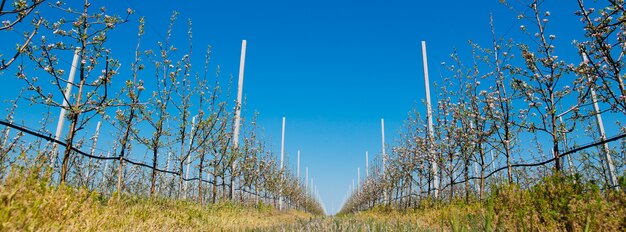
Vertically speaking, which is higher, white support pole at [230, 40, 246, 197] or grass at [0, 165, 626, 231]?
white support pole at [230, 40, 246, 197]

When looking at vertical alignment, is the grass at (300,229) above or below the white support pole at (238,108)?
below

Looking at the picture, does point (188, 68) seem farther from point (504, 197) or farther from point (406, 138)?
point (406, 138)

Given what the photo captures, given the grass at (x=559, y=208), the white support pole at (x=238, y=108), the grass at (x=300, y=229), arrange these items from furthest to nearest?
the white support pole at (x=238, y=108) → the grass at (x=559, y=208) → the grass at (x=300, y=229)

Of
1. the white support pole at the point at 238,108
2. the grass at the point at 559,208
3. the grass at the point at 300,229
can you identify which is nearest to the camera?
the grass at the point at 300,229

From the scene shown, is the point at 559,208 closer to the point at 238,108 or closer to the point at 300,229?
the point at 300,229

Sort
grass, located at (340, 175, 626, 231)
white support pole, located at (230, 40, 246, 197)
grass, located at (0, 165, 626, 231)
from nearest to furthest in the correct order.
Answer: grass, located at (0, 165, 626, 231), grass, located at (340, 175, 626, 231), white support pole, located at (230, 40, 246, 197)

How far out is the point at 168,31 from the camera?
11055 mm

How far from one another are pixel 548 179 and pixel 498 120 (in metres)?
4.08

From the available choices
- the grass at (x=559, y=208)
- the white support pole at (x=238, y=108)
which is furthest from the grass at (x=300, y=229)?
the white support pole at (x=238, y=108)

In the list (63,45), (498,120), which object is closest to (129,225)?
(63,45)

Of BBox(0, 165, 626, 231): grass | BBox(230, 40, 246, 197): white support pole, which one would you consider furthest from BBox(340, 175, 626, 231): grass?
BBox(230, 40, 246, 197): white support pole

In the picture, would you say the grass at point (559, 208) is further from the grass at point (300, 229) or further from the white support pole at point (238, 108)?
the white support pole at point (238, 108)

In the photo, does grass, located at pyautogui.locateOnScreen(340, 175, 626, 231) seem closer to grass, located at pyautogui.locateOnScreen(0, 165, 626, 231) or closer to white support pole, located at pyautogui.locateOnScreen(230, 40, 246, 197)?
grass, located at pyautogui.locateOnScreen(0, 165, 626, 231)

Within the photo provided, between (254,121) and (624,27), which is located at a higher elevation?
(254,121)
